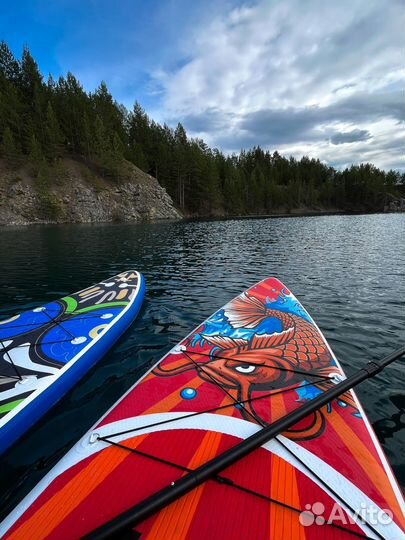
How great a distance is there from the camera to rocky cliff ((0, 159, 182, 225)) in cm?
4903

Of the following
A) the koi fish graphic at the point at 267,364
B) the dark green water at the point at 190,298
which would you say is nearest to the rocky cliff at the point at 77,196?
the dark green water at the point at 190,298

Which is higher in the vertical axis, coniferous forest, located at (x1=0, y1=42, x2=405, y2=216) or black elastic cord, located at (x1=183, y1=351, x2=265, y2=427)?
coniferous forest, located at (x1=0, y1=42, x2=405, y2=216)

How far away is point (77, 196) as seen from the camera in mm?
54969

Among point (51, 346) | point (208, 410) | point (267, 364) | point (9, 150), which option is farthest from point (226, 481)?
point (9, 150)

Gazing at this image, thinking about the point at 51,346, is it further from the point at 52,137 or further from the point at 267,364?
the point at 52,137

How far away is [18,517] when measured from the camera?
2508mm

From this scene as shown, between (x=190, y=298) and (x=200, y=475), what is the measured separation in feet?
26.4

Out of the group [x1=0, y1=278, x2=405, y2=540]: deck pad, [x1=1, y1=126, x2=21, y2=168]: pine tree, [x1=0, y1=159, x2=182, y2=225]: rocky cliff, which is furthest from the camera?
[x1=1, y1=126, x2=21, y2=168]: pine tree

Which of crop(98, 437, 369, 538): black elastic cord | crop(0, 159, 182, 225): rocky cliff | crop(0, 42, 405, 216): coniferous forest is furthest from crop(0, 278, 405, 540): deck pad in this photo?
crop(0, 42, 405, 216): coniferous forest

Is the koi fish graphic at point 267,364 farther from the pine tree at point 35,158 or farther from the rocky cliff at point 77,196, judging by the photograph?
the pine tree at point 35,158

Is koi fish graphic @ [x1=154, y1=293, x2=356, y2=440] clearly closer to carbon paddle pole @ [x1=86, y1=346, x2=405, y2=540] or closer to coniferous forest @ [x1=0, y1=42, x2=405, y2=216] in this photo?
carbon paddle pole @ [x1=86, y1=346, x2=405, y2=540]

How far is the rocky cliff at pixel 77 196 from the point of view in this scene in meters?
49.0

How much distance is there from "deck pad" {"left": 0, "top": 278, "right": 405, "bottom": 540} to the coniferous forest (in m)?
60.6

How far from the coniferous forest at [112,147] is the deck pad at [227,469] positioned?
60581 mm
